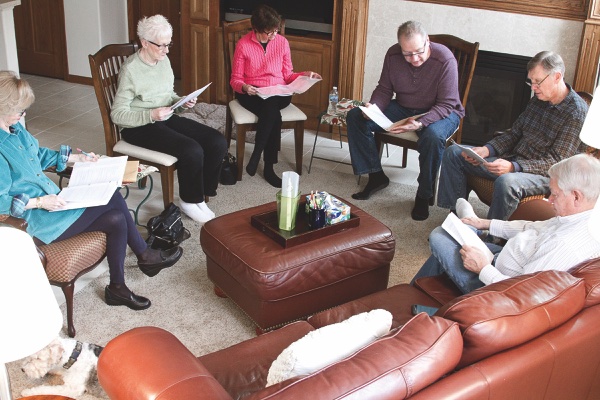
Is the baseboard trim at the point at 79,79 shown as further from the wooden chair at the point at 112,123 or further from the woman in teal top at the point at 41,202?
the woman in teal top at the point at 41,202

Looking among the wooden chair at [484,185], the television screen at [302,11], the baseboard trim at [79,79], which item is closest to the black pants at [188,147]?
the wooden chair at [484,185]

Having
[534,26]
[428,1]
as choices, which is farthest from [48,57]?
[534,26]

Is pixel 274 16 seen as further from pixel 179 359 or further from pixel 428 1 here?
pixel 179 359

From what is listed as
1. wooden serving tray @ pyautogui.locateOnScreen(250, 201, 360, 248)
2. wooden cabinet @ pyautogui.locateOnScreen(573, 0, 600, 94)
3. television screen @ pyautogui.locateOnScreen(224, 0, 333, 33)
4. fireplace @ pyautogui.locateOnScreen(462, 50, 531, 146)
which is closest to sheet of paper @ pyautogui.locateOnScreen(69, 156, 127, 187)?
wooden serving tray @ pyautogui.locateOnScreen(250, 201, 360, 248)

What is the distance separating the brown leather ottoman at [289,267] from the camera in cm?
313

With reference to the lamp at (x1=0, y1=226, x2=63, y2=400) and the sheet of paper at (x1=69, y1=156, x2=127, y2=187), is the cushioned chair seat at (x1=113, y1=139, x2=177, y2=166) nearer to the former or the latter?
the sheet of paper at (x1=69, y1=156, x2=127, y2=187)

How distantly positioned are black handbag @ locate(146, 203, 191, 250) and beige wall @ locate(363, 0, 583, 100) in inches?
91.9

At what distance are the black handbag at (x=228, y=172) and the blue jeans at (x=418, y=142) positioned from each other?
77 cm

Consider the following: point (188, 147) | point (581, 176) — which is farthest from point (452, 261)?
point (188, 147)

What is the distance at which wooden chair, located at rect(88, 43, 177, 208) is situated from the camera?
409 centimetres

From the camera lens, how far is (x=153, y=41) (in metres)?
4.05

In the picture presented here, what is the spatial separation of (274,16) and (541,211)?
7.04 feet

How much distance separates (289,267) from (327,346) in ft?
3.63

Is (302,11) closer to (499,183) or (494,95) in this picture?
(494,95)
